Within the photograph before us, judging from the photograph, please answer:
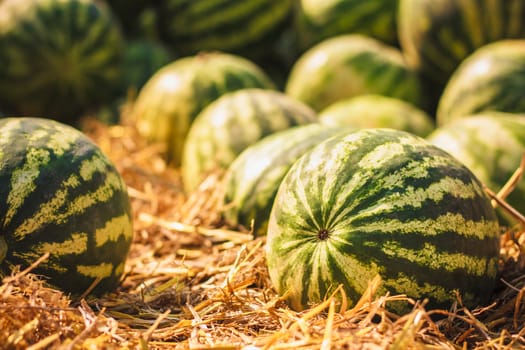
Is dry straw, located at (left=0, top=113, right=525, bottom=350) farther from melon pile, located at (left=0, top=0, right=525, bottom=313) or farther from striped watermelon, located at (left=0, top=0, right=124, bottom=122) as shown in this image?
striped watermelon, located at (left=0, top=0, right=124, bottom=122)

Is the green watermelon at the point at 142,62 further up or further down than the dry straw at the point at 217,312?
further up

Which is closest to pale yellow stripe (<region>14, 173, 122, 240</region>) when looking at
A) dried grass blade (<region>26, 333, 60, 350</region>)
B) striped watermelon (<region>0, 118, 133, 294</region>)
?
striped watermelon (<region>0, 118, 133, 294</region>)

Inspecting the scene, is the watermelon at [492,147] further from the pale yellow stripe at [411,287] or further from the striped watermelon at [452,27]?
the striped watermelon at [452,27]

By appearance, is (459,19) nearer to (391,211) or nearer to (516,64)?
(516,64)

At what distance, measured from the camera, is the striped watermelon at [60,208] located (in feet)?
7.42

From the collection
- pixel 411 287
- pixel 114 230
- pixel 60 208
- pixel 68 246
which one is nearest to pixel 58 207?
pixel 60 208

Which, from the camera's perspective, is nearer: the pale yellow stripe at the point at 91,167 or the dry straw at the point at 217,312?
the dry straw at the point at 217,312

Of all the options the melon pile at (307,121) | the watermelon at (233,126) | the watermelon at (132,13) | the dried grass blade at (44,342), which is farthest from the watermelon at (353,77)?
the dried grass blade at (44,342)

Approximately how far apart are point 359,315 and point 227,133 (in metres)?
1.79

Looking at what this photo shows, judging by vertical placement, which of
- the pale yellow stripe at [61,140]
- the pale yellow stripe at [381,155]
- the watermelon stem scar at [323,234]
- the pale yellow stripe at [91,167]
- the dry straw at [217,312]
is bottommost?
the dry straw at [217,312]

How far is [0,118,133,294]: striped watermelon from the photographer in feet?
7.42

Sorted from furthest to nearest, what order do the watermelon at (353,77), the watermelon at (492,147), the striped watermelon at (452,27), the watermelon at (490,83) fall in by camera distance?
the watermelon at (353,77), the striped watermelon at (452,27), the watermelon at (490,83), the watermelon at (492,147)

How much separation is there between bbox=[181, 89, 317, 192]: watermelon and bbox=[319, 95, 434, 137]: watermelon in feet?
1.36

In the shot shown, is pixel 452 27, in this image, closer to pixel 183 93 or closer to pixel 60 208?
pixel 183 93
